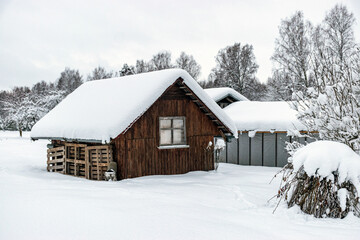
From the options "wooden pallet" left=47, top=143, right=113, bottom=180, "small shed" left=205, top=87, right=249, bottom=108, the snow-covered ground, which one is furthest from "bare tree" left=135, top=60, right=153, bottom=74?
the snow-covered ground

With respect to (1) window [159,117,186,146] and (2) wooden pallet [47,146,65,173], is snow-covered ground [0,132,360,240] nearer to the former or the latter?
(1) window [159,117,186,146]

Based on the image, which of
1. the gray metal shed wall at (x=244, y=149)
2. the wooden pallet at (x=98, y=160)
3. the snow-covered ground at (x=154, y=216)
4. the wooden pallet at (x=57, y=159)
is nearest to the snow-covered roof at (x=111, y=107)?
the wooden pallet at (x=98, y=160)

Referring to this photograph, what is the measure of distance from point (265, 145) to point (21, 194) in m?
13.6

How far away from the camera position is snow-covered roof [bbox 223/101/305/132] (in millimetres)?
19016

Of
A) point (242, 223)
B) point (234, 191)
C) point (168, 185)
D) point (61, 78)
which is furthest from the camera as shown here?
point (61, 78)

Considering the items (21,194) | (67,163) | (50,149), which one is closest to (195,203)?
(21,194)

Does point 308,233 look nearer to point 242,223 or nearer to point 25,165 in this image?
point 242,223

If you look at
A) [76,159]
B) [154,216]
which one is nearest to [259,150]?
[76,159]

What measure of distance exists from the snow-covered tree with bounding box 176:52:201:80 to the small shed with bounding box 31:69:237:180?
33.9 m

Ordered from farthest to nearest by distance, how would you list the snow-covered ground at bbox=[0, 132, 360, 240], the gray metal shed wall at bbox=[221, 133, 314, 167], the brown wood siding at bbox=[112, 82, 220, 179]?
the gray metal shed wall at bbox=[221, 133, 314, 167] → the brown wood siding at bbox=[112, 82, 220, 179] → the snow-covered ground at bbox=[0, 132, 360, 240]

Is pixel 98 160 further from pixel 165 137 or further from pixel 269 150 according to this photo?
pixel 269 150

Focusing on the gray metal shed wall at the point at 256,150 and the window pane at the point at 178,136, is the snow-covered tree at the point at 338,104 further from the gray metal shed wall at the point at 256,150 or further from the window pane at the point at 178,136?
the gray metal shed wall at the point at 256,150

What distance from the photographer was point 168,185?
12.4 meters

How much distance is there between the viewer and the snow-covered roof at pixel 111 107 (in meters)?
13.3
